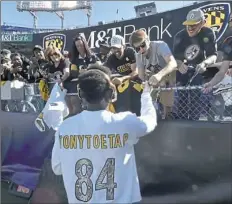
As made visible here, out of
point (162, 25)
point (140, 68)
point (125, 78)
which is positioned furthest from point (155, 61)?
point (162, 25)

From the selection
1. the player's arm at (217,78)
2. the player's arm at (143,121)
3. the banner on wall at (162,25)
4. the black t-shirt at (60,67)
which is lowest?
the player's arm at (143,121)

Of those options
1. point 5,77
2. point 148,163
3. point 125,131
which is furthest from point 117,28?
point 125,131

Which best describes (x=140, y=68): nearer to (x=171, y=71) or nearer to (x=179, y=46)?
(x=171, y=71)

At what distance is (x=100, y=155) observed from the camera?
2146mm

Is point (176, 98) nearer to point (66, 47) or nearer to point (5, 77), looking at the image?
point (5, 77)

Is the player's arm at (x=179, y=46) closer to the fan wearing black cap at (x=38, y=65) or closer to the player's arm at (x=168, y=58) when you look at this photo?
the player's arm at (x=168, y=58)

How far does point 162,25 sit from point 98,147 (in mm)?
6719

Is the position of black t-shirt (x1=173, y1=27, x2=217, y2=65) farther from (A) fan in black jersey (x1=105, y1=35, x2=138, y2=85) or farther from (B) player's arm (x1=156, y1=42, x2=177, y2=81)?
(A) fan in black jersey (x1=105, y1=35, x2=138, y2=85)

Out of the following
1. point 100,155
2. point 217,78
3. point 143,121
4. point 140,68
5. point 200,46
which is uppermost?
point 200,46

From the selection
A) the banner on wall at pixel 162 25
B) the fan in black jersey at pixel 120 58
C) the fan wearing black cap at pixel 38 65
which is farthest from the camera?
the banner on wall at pixel 162 25

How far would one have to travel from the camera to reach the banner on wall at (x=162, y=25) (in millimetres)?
7125

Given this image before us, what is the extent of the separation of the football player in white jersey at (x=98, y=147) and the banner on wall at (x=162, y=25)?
136 inches

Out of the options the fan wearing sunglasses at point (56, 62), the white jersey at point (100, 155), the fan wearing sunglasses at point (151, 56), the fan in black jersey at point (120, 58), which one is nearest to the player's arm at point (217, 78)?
the fan wearing sunglasses at point (151, 56)

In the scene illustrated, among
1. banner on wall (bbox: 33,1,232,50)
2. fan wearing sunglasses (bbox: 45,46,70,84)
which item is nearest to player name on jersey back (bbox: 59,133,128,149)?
fan wearing sunglasses (bbox: 45,46,70,84)
